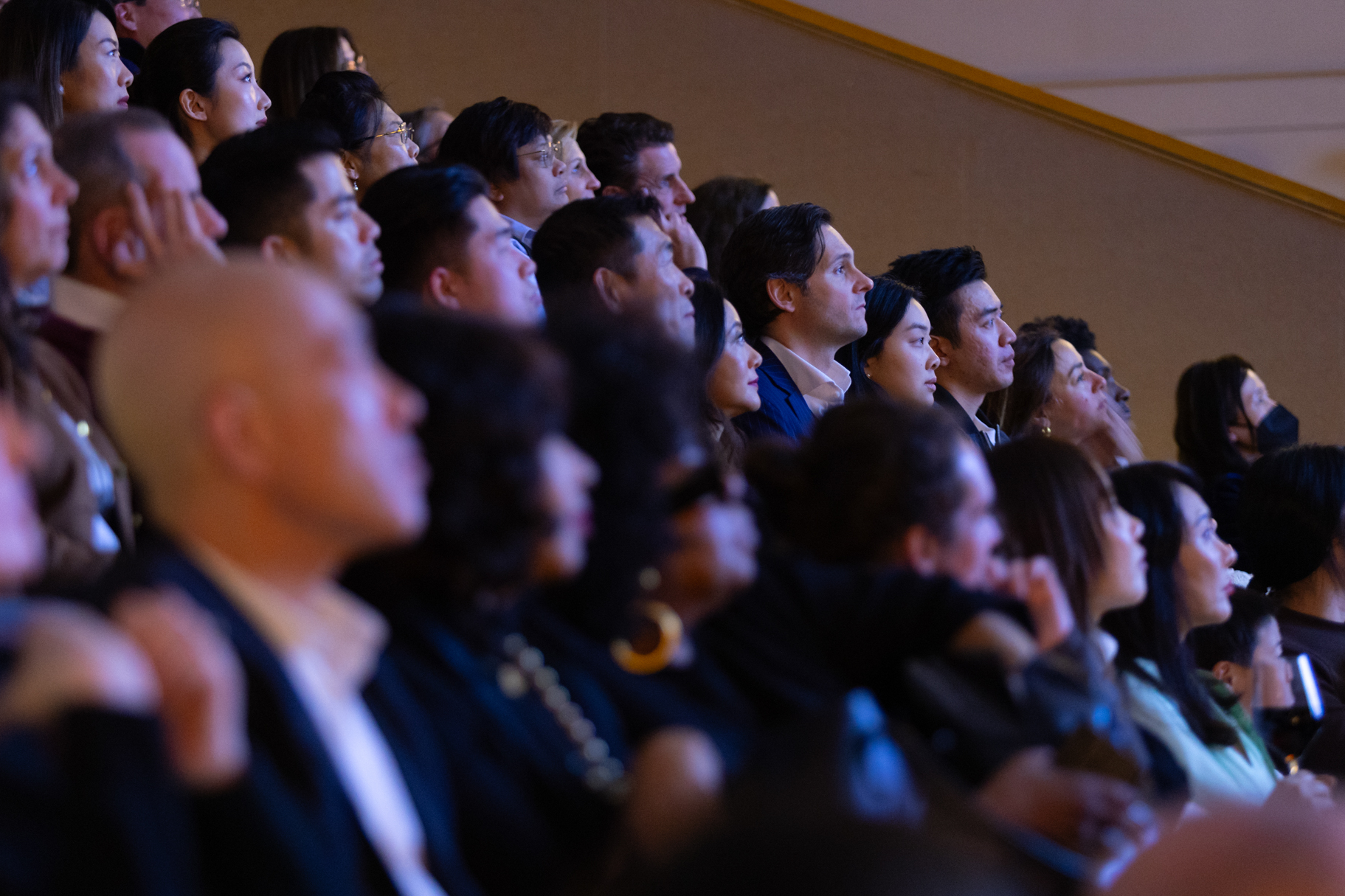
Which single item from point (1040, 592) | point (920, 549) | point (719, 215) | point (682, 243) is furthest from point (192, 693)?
point (719, 215)

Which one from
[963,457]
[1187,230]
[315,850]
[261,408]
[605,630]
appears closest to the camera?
[315,850]

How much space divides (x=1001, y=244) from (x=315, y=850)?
4555 mm

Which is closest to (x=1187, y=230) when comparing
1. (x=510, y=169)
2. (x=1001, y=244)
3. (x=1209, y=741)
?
(x=1001, y=244)

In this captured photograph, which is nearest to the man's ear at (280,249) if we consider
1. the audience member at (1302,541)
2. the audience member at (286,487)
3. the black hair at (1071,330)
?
the audience member at (286,487)

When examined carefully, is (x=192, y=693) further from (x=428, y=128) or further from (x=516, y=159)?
(x=428, y=128)

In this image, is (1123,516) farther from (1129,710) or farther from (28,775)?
(28,775)

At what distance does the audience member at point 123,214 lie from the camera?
1855 millimetres

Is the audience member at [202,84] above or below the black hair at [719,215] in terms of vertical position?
above

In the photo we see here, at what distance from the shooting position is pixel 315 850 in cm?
94

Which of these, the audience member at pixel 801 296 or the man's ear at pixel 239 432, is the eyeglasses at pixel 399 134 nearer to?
the audience member at pixel 801 296

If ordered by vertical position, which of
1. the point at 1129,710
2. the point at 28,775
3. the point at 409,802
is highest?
the point at 28,775

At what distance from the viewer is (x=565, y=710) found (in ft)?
4.07

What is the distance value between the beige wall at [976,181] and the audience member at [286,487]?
420 centimetres

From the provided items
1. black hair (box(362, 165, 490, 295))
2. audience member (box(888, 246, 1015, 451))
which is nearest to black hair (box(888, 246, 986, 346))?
audience member (box(888, 246, 1015, 451))
